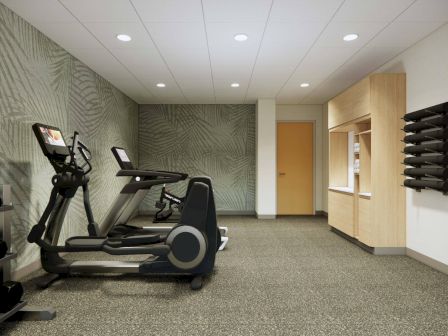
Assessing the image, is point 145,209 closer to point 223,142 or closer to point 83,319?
point 223,142

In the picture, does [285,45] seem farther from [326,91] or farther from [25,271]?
[25,271]

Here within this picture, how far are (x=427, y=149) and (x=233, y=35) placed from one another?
2560 mm

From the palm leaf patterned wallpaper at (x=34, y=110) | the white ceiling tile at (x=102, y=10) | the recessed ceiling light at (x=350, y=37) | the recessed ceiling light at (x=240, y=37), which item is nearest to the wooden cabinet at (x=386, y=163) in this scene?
the recessed ceiling light at (x=350, y=37)

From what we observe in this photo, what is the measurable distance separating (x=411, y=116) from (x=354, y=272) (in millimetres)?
1988

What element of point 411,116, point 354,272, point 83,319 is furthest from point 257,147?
point 83,319

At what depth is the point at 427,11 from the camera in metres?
3.11

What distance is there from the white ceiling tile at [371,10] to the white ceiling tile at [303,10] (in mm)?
114

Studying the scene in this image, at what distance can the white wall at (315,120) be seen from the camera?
770cm

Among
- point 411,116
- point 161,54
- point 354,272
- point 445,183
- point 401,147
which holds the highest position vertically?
point 161,54

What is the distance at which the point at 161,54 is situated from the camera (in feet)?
14.2

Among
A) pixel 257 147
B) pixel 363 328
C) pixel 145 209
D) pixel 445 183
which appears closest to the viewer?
pixel 363 328

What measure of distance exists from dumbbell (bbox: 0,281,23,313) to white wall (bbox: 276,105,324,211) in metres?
6.53

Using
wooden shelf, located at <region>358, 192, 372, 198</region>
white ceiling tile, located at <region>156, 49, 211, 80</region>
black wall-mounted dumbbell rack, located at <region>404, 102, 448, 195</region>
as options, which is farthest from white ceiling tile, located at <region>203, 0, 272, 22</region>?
wooden shelf, located at <region>358, 192, 372, 198</region>

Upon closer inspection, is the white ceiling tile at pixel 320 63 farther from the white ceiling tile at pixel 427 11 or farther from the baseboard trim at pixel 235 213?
the baseboard trim at pixel 235 213
